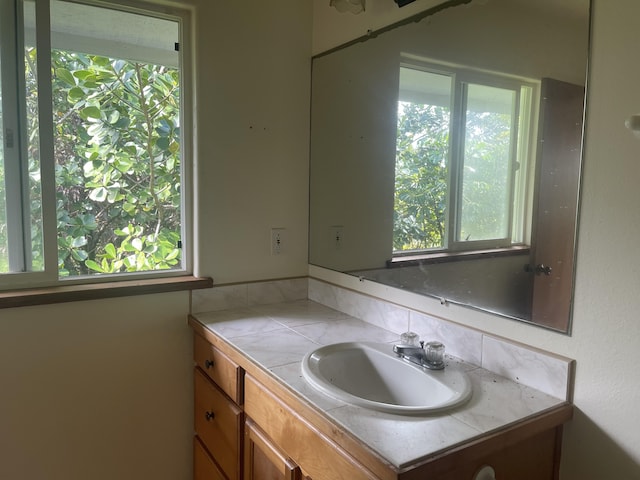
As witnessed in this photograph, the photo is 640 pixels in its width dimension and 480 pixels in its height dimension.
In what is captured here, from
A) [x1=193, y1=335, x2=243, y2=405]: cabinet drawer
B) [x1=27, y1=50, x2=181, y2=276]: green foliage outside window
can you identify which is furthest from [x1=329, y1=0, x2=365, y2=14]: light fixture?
[x1=193, y1=335, x2=243, y2=405]: cabinet drawer

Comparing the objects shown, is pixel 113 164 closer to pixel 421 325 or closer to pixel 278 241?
pixel 278 241

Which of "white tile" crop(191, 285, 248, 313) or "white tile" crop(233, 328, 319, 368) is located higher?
"white tile" crop(191, 285, 248, 313)

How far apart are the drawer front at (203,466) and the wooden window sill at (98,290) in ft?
2.04

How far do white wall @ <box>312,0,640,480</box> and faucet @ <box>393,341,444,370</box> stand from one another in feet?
1.03

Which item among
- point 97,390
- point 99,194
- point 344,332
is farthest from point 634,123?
point 97,390

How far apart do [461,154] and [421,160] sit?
18 centimetres

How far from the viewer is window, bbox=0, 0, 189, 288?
161cm

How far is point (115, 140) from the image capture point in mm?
1793

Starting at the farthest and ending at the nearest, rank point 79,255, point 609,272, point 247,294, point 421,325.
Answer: point 247,294
point 79,255
point 421,325
point 609,272

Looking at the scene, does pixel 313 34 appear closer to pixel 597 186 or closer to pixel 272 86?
pixel 272 86

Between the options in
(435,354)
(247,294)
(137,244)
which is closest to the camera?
(435,354)

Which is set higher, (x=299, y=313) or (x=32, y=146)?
(x=32, y=146)

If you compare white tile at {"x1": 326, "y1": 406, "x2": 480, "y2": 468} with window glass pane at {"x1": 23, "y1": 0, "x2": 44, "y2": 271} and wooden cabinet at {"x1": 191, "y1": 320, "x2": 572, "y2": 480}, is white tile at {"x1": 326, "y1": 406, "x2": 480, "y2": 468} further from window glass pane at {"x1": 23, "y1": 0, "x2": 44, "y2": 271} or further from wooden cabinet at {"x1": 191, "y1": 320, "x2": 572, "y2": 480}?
window glass pane at {"x1": 23, "y1": 0, "x2": 44, "y2": 271}

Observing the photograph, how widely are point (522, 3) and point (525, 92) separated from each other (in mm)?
231
